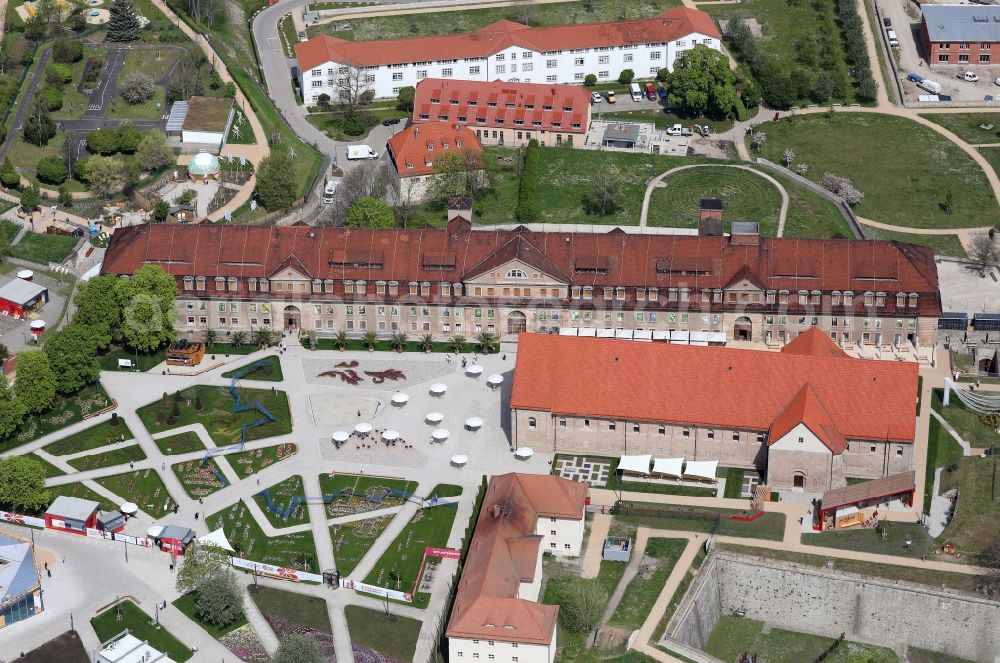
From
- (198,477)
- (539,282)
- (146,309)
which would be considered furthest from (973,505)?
(146,309)

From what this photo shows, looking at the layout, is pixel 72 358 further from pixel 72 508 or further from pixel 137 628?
pixel 137 628

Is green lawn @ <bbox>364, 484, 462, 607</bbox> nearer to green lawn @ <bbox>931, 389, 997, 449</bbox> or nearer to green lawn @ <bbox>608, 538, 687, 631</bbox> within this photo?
green lawn @ <bbox>608, 538, 687, 631</bbox>

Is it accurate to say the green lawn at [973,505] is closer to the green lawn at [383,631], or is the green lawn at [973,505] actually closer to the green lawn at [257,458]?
the green lawn at [383,631]

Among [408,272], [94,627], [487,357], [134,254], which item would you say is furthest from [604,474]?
[134,254]

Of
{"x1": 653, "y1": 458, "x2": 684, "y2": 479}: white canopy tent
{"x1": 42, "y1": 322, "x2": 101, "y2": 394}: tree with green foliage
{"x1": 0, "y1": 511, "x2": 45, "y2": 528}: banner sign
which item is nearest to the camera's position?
{"x1": 0, "y1": 511, "x2": 45, "y2": 528}: banner sign

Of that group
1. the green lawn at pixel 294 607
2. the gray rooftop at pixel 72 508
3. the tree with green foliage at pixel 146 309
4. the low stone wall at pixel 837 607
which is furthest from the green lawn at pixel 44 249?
the low stone wall at pixel 837 607

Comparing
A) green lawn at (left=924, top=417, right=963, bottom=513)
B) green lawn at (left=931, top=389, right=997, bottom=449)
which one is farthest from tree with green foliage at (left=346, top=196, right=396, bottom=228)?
green lawn at (left=924, top=417, right=963, bottom=513)

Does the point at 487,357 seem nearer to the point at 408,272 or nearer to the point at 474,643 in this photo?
the point at 408,272
